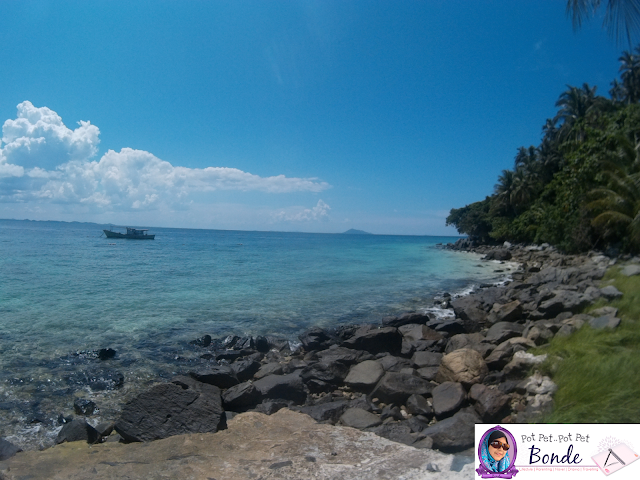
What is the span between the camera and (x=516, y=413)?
19.8 ft

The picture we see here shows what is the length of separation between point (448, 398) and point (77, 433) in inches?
247

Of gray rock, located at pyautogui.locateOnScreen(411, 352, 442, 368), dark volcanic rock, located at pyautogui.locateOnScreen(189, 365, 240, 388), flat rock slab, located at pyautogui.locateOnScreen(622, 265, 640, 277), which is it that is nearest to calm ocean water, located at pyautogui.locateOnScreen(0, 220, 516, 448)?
dark volcanic rock, located at pyautogui.locateOnScreen(189, 365, 240, 388)

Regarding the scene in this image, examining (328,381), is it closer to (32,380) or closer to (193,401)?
(193,401)

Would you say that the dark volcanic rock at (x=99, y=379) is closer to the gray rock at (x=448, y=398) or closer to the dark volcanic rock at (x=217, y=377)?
the dark volcanic rock at (x=217, y=377)

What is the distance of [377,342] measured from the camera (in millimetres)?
11219

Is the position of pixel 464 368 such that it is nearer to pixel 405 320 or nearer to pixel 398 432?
pixel 398 432

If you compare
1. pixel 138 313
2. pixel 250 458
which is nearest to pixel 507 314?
pixel 250 458

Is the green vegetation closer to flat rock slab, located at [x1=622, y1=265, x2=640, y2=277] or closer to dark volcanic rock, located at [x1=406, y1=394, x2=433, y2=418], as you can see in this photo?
dark volcanic rock, located at [x1=406, y1=394, x2=433, y2=418]

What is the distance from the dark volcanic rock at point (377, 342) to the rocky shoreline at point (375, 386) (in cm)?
3

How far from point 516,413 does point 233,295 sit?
54.9 ft

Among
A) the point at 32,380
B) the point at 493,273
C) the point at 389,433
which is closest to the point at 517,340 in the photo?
the point at 389,433

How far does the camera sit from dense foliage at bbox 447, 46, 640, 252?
22938 mm

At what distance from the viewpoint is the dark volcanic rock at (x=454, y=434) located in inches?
199

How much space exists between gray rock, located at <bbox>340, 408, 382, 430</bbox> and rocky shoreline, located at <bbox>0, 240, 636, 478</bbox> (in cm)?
2
